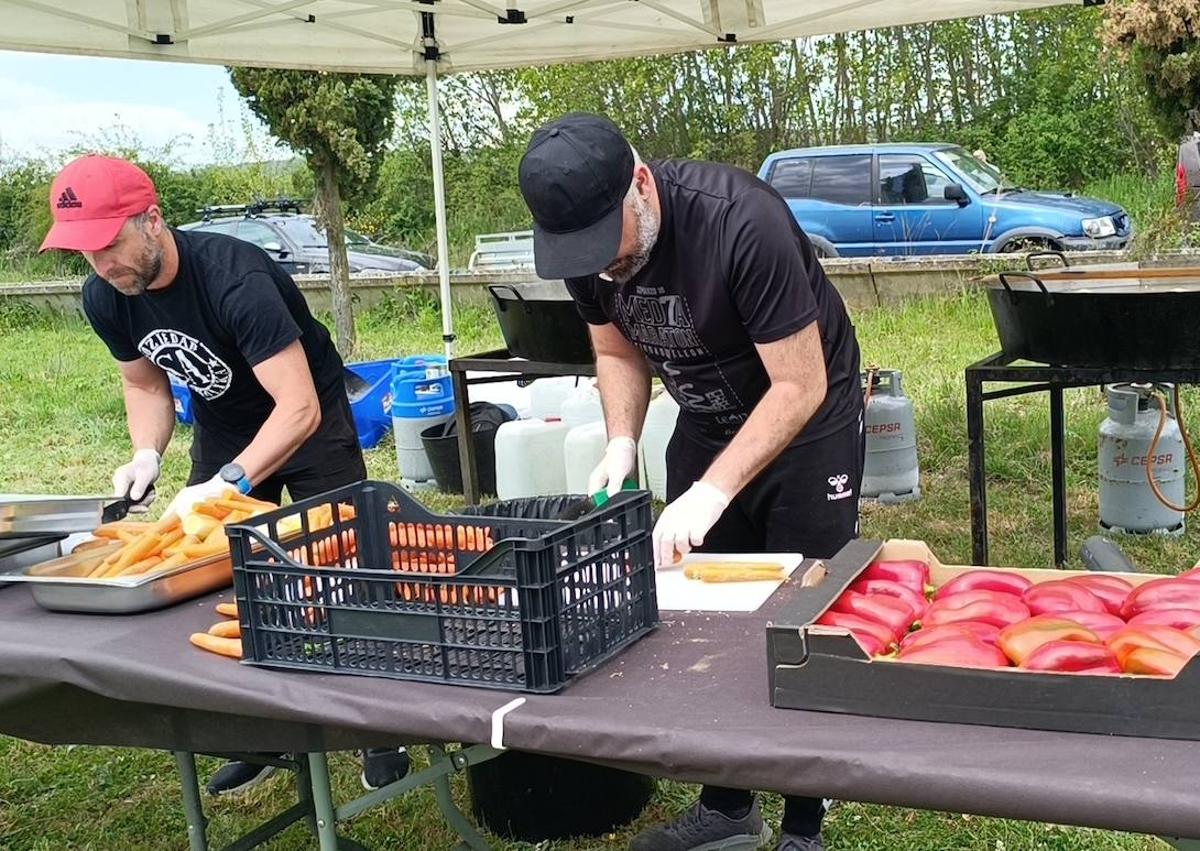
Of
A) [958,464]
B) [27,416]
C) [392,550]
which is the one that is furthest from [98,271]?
[27,416]

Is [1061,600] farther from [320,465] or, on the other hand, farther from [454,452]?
[454,452]

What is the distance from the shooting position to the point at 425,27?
20.1 feet

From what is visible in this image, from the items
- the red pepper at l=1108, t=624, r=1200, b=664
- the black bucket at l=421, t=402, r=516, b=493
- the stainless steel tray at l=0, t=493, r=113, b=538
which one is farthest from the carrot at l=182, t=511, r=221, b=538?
the black bucket at l=421, t=402, r=516, b=493

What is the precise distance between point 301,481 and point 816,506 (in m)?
1.47

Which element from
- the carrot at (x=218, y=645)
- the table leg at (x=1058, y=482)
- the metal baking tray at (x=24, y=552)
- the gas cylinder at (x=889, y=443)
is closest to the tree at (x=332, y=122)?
the gas cylinder at (x=889, y=443)

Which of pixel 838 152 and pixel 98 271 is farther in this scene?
pixel 838 152

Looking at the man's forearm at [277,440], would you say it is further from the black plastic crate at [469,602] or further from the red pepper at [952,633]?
the red pepper at [952,633]

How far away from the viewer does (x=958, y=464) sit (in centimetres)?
638

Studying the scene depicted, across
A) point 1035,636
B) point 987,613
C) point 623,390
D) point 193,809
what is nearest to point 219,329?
point 623,390

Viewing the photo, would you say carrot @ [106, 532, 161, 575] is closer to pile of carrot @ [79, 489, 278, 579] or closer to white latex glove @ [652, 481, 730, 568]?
pile of carrot @ [79, 489, 278, 579]

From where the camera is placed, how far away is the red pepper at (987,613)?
5.68 feet

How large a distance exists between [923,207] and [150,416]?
9146 mm

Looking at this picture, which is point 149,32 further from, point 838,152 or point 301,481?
point 838,152

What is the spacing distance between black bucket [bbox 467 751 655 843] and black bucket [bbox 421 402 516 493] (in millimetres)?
3437
